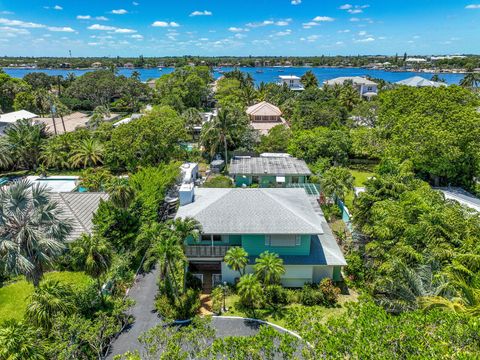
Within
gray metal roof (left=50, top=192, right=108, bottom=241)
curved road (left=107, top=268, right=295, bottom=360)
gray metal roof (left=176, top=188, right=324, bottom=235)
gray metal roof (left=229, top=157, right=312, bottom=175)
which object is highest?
gray metal roof (left=176, top=188, right=324, bottom=235)

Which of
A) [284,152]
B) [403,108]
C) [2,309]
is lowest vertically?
[2,309]

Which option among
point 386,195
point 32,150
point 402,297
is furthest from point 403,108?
point 32,150

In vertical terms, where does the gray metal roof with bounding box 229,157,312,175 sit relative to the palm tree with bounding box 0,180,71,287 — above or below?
below

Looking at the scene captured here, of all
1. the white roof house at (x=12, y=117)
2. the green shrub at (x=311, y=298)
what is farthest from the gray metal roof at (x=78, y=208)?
the white roof house at (x=12, y=117)

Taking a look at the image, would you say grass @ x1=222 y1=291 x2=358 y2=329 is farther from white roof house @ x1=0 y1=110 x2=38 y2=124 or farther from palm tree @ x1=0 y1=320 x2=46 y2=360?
white roof house @ x1=0 y1=110 x2=38 y2=124

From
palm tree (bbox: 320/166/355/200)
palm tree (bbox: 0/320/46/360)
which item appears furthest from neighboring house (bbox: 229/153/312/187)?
palm tree (bbox: 0/320/46/360)

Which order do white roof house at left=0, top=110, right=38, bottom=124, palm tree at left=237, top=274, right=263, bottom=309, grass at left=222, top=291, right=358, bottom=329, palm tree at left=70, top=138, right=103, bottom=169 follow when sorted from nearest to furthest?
palm tree at left=237, top=274, right=263, bottom=309
grass at left=222, top=291, right=358, bottom=329
palm tree at left=70, top=138, right=103, bottom=169
white roof house at left=0, top=110, right=38, bottom=124

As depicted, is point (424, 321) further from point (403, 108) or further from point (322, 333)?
point (403, 108)
